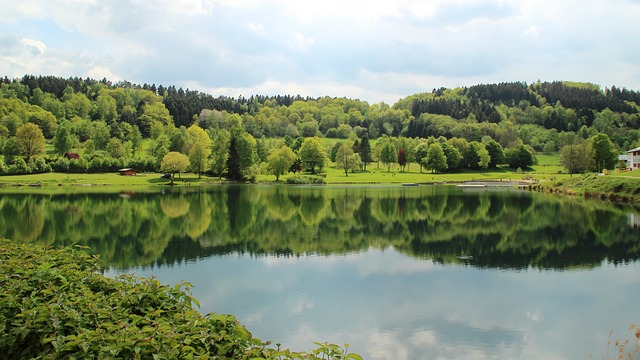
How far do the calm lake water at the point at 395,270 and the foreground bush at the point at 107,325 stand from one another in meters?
6.46

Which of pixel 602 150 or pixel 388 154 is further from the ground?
pixel 602 150

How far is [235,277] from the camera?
65.9 feet

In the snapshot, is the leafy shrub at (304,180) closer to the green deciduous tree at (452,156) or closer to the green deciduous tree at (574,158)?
the green deciduous tree at (452,156)

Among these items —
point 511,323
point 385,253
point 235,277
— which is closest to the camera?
point 511,323

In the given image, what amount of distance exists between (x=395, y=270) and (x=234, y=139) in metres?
83.4

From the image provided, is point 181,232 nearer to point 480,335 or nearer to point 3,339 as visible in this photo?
point 480,335

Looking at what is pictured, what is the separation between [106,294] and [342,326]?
7.91m

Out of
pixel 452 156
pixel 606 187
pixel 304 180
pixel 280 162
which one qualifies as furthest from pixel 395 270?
pixel 452 156

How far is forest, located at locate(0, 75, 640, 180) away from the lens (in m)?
104

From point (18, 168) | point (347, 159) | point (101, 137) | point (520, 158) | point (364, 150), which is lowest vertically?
point (18, 168)

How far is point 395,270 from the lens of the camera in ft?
71.8

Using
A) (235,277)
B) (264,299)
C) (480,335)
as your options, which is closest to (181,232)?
(235,277)

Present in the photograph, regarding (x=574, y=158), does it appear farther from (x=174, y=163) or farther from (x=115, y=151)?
(x=115, y=151)

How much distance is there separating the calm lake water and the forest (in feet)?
204
